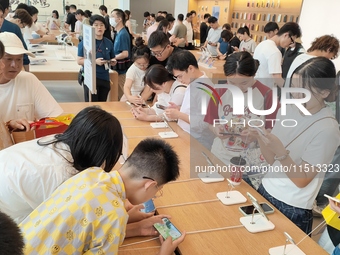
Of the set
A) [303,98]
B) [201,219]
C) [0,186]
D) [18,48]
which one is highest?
[18,48]

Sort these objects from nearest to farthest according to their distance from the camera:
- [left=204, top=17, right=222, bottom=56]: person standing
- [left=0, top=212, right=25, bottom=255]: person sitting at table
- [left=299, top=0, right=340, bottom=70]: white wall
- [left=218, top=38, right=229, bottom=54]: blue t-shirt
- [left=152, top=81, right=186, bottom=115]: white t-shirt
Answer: [left=0, top=212, right=25, bottom=255]: person sitting at table
[left=152, top=81, right=186, bottom=115]: white t-shirt
[left=299, top=0, right=340, bottom=70]: white wall
[left=218, top=38, right=229, bottom=54]: blue t-shirt
[left=204, top=17, right=222, bottom=56]: person standing

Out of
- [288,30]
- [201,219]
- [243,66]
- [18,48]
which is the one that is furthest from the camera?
[288,30]

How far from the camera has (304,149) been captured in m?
1.36

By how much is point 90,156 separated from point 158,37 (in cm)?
193

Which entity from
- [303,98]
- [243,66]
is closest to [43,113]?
[243,66]

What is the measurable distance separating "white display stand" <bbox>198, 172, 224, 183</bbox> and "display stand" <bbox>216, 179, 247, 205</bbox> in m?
0.11

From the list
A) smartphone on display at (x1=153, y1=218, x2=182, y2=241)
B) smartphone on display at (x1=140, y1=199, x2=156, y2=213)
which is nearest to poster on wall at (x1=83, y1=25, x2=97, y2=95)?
smartphone on display at (x1=140, y1=199, x2=156, y2=213)

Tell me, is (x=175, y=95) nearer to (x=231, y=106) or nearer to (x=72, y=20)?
(x=231, y=106)

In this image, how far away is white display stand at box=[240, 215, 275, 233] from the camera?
52.0 inches

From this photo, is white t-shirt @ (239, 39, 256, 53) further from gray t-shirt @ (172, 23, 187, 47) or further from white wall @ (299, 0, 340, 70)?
gray t-shirt @ (172, 23, 187, 47)

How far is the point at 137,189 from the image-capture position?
113 centimetres

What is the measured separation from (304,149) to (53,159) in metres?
1.07

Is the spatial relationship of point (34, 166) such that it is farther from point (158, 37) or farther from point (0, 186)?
point (158, 37)

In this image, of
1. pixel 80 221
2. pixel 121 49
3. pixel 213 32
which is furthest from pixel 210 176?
pixel 213 32
